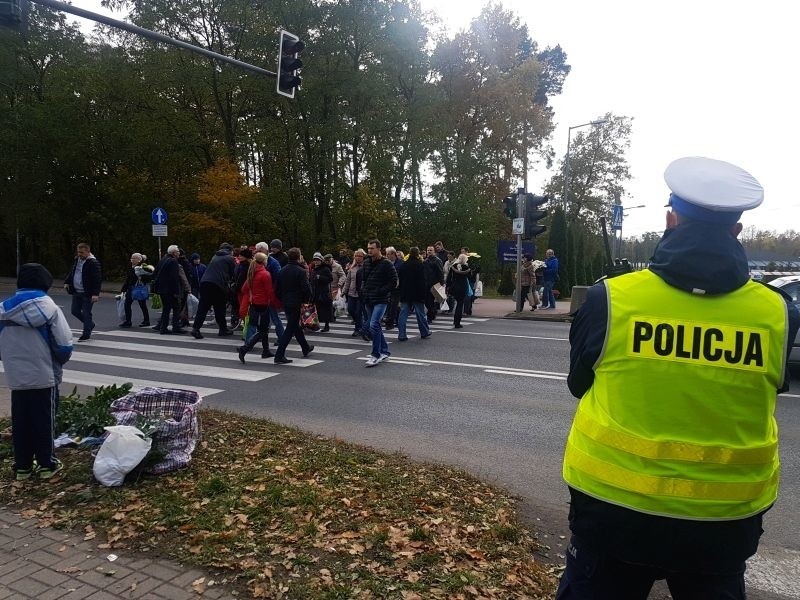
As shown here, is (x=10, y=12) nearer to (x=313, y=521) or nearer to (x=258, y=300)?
(x=258, y=300)

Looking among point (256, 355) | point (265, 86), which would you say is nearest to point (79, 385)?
point (256, 355)

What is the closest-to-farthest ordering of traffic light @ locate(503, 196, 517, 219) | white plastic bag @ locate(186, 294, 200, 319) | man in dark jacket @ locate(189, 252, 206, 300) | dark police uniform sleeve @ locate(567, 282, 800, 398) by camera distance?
dark police uniform sleeve @ locate(567, 282, 800, 398), white plastic bag @ locate(186, 294, 200, 319), man in dark jacket @ locate(189, 252, 206, 300), traffic light @ locate(503, 196, 517, 219)

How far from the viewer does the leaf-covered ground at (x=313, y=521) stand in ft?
10.2

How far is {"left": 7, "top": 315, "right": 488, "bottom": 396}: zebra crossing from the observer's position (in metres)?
8.62

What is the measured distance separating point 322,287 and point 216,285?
7.99 feet

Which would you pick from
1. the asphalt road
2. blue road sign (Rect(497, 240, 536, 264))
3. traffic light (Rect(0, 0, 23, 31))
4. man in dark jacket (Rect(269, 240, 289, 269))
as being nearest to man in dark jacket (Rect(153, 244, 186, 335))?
the asphalt road

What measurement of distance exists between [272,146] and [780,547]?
26848 mm

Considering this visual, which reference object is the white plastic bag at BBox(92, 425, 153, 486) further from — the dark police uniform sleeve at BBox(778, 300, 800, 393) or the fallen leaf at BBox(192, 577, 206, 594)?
the dark police uniform sleeve at BBox(778, 300, 800, 393)

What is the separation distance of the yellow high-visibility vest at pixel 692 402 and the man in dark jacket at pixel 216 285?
1150 centimetres

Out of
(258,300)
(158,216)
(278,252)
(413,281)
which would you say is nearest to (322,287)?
(278,252)

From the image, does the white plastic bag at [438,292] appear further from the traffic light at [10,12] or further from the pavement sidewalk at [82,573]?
the pavement sidewalk at [82,573]

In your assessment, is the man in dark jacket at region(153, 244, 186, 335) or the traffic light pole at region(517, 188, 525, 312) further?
the traffic light pole at region(517, 188, 525, 312)

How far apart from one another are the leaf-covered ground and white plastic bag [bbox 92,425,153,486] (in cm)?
9

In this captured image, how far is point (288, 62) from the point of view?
39.2 feet
